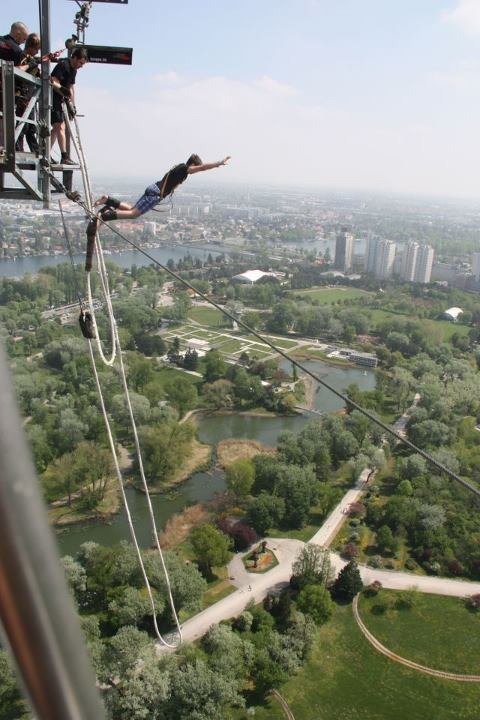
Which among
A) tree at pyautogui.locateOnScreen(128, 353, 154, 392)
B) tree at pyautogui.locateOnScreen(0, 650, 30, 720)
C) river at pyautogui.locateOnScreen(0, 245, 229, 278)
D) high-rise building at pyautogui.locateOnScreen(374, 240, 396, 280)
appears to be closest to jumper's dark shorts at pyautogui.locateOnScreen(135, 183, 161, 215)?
tree at pyautogui.locateOnScreen(0, 650, 30, 720)

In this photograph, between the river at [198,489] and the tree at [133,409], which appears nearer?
the river at [198,489]

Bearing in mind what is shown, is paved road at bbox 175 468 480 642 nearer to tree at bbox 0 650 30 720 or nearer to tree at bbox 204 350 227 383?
tree at bbox 0 650 30 720

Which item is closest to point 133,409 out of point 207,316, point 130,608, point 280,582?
point 280,582

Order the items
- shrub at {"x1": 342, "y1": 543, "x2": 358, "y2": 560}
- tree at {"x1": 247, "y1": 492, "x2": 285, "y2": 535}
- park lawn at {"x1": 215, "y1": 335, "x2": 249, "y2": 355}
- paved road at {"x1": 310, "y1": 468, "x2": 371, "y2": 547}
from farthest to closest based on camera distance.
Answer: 1. park lawn at {"x1": 215, "y1": 335, "x2": 249, "y2": 355}
2. paved road at {"x1": 310, "y1": 468, "x2": 371, "y2": 547}
3. tree at {"x1": 247, "y1": 492, "x2": 285, "y2": 535}
4. shrub at {"x1": 342, "y1": 543, "x2": 358, "y2": 560}

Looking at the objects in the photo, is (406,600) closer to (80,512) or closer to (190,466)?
(190,466)

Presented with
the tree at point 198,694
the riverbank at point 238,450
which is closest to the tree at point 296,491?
the riverbank at point 238,450

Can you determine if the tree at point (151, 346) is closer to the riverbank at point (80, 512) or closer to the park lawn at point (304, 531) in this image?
the riverbank at point (80, 512)

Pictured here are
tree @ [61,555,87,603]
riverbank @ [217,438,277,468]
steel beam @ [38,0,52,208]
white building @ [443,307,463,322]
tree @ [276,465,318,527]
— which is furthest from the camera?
white building @ [443,307,463,322]
